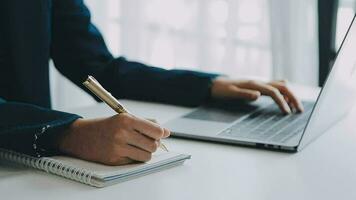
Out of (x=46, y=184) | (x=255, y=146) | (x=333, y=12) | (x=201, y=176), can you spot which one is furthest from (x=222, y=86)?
(x=333, y=12)

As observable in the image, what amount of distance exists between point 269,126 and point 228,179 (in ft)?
0.99

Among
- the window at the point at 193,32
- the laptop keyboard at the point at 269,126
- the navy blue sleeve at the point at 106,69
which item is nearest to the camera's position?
the laptop keyboard at the point at 269,126

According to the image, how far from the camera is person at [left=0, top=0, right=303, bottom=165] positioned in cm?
97

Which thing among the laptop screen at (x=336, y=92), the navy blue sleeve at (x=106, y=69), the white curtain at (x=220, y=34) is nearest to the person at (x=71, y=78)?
the navy blue sleeve at (x=106, y=69)

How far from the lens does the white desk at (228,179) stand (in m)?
0.86

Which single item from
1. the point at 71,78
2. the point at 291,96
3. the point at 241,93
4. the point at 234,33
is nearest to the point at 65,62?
the point at 71,78

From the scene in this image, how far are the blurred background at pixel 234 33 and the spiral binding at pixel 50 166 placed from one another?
5.00 feet

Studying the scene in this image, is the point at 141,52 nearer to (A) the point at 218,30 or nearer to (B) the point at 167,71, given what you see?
(A) the point at 218,30

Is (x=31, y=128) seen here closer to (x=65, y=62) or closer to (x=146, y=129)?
(x=146, y=129)

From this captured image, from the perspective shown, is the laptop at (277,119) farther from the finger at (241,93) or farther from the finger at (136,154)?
the finger at (136,154)

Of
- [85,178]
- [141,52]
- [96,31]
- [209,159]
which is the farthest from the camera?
[141,52]

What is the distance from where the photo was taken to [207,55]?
101 inches

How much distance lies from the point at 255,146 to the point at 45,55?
0.60 metres

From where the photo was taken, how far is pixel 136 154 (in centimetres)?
94
